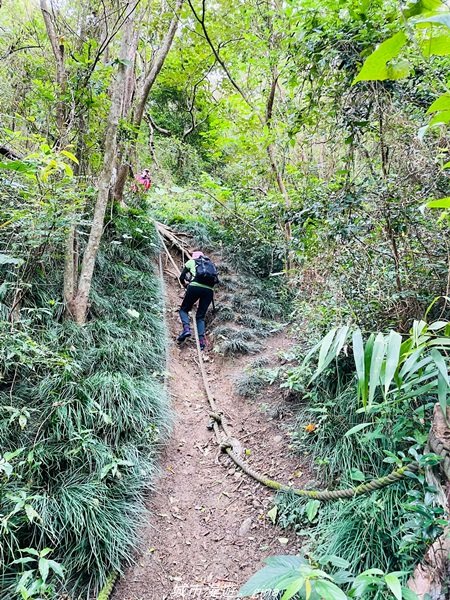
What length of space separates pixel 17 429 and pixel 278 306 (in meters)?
5.26

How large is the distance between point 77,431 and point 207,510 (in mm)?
1504

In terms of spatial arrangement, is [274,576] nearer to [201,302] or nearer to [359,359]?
[359,359]

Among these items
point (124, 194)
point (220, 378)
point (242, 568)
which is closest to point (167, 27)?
point (124, 194)

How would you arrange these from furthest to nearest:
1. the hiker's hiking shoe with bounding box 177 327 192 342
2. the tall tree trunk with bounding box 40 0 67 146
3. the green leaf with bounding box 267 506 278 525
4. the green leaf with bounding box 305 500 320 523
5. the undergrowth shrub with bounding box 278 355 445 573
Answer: the hiker's hiking shoe with bounding box 177 327 192 342, the tall tree trunk with bounding box 40 0 67 146, the green leaf with bounding box 267 506 278 525, the green leaf with bounding box 305 500 320 523, the undergrowth shrub with bounding box 278 355 445 573

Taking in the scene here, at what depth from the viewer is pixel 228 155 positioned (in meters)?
10.7

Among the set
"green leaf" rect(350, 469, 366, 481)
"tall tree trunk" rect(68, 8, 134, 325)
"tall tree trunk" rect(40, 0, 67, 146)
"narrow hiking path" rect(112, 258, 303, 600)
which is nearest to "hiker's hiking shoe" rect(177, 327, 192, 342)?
"narrow hiking path" rect(112, 258, 303, 600)

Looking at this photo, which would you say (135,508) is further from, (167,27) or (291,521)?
(167,27)

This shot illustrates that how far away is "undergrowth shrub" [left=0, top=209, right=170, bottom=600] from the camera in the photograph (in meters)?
2.78

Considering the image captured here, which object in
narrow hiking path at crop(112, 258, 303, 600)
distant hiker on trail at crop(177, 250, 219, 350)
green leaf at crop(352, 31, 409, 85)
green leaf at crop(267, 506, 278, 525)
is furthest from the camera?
distant hiker on trail at crop(177, 250, 219, 350)

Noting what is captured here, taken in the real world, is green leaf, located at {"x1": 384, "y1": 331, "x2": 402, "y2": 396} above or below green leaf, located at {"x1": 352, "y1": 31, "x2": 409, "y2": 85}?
below

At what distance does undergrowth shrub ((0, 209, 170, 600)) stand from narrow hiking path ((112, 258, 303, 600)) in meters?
0.23

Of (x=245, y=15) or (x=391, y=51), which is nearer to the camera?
(x=391, y=51)

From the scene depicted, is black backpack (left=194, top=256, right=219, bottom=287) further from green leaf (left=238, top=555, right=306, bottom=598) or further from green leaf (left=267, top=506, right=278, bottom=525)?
green leaf (left=238, top=555, right=306, bottom=598)

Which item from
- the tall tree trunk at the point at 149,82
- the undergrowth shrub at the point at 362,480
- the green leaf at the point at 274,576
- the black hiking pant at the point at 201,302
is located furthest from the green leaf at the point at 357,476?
the tall tree trunk at the point at 149,82
